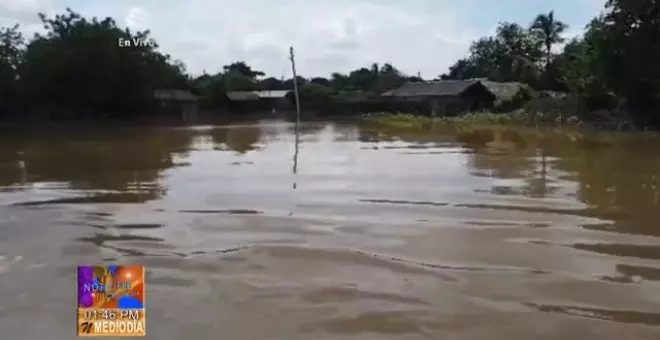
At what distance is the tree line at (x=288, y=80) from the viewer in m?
26.2

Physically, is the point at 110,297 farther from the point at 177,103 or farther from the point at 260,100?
the point at 260,100

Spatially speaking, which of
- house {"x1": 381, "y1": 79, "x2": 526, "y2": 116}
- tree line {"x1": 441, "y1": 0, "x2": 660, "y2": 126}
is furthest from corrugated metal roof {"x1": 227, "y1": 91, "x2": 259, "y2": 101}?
tree line {"x1": 441, "y1": 0, "x2": 660, "y2": 126}

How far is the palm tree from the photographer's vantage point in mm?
53844

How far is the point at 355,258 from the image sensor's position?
6262 mm

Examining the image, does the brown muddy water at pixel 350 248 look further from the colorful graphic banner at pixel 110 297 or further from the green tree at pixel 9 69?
the green tree at pixel 9 69

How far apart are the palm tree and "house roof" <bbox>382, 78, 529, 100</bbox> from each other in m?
8.79

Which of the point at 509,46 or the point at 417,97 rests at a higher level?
the point at 509,46

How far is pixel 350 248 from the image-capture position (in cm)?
666

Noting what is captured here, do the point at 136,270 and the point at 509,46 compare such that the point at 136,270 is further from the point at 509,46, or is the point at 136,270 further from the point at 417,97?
the point at 509,46

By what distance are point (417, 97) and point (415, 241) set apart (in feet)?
142

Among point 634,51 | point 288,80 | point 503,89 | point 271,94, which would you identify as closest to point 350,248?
point 634,51

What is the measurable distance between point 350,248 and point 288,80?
63699mm

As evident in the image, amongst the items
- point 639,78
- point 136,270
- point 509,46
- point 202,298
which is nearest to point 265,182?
point 202,298

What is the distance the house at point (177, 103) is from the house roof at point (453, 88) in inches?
554
